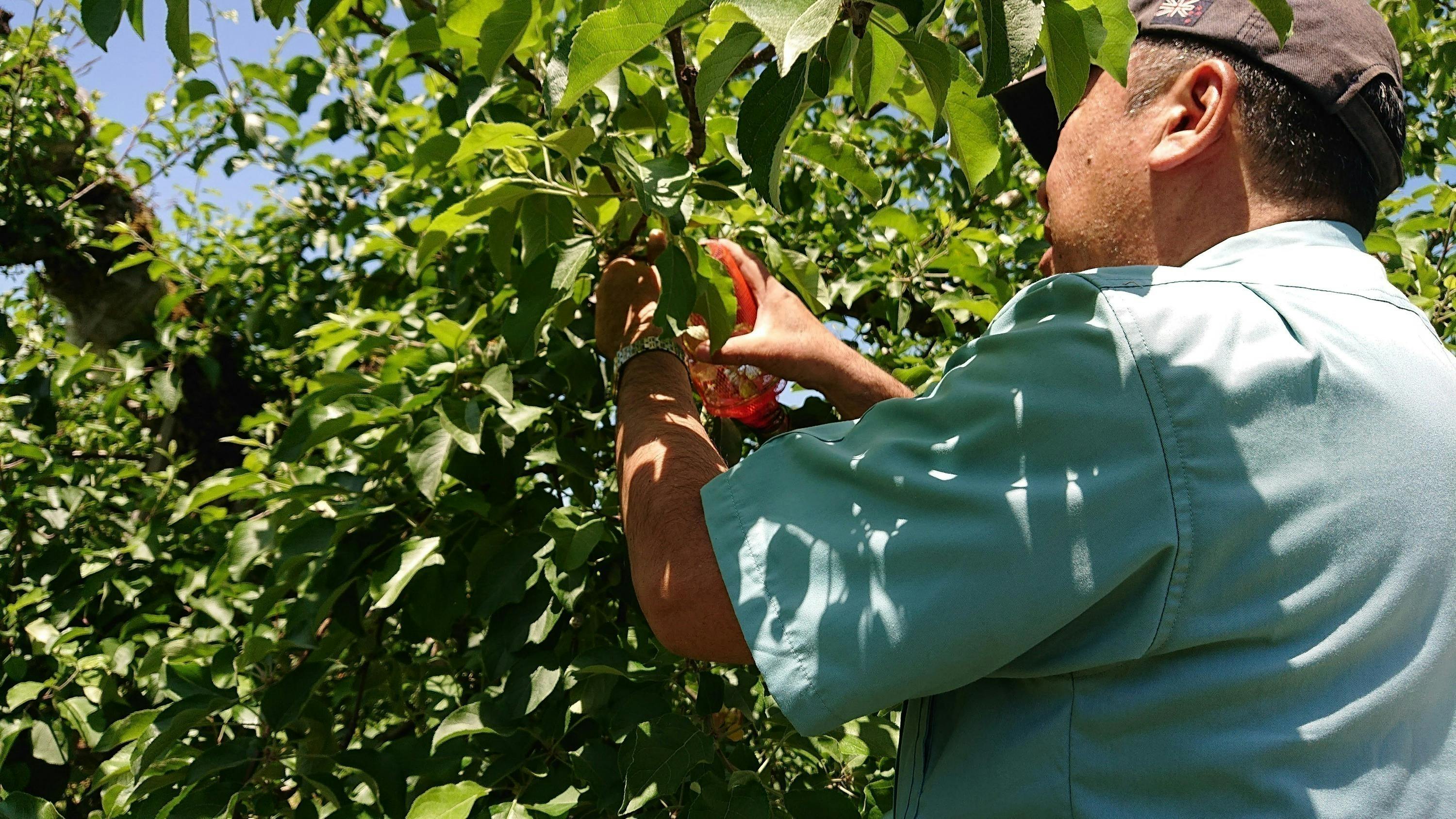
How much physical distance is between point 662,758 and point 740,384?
67cm

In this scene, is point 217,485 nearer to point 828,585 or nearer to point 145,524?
point 145,524

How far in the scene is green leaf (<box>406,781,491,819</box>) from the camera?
58.0 inches

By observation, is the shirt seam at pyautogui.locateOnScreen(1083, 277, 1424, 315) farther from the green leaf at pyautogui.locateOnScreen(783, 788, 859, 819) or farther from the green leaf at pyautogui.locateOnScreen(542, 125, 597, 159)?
the green leaf at pyautogui.locateOnScreen(783, 788, 859, 819)

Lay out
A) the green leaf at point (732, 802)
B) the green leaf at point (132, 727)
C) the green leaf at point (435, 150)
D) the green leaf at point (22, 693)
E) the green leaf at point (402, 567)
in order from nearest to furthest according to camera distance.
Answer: the green leaf at point (732, 802)
the green leaf at point (402, 567)
the green leaf at point (435, 150)
the green leaf at point (132, 727)
the green leaf at point (22, 693)

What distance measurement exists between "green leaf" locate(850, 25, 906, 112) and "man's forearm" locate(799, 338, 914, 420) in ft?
2.32

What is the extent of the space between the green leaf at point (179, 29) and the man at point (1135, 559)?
728 mm

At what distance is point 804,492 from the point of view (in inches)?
43.7

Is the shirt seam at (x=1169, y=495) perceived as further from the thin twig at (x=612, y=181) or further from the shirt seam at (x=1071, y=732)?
the thin twig at (x=612, y=181)

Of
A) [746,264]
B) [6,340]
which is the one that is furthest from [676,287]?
[6,340]

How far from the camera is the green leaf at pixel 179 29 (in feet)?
3.47

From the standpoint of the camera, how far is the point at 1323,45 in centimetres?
124

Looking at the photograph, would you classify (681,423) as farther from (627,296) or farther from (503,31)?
(503,31)

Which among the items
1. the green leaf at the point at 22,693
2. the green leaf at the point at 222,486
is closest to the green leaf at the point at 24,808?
the green leaf at the point at 22,693

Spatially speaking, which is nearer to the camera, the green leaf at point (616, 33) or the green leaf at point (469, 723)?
the green leaf at point (616, 33)
